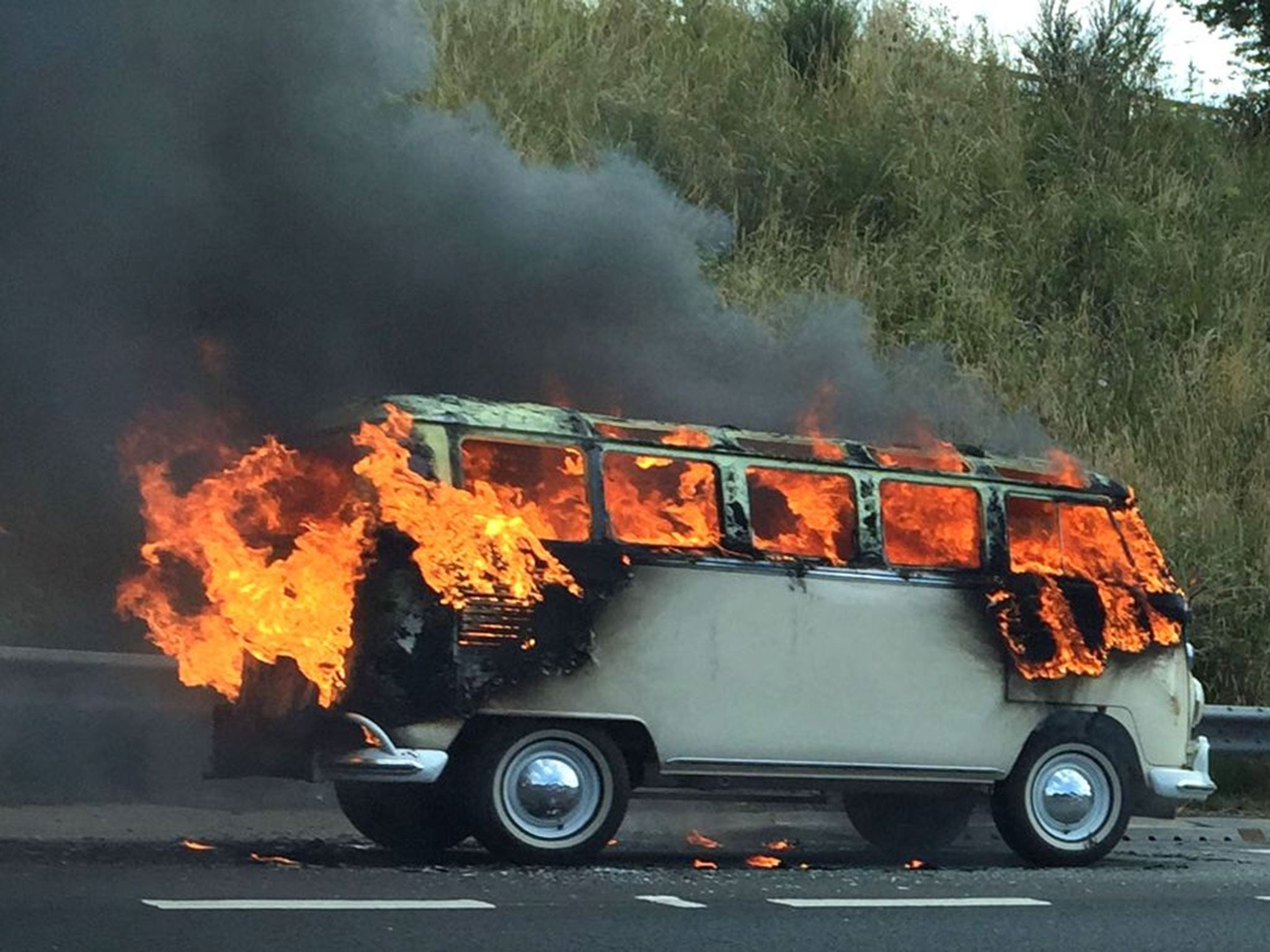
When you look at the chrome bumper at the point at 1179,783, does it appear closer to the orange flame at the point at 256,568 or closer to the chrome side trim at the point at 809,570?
the chrome side trim at the point at 809,570

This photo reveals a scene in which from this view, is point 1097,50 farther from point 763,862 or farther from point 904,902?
point 904,902

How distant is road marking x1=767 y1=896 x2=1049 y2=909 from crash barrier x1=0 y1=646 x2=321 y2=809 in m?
3.32

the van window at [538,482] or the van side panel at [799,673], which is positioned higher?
the van window at [538,482]

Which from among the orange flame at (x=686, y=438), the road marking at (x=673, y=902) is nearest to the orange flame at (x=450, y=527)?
the orange flame at (x=686, y=438)

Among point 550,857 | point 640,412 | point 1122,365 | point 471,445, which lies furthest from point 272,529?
point 1122,365

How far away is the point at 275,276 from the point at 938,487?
3.88m

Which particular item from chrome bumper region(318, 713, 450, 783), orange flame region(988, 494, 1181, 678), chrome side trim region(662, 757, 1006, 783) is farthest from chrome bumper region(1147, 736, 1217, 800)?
chrome bumper region(318, 713, 450, 783)

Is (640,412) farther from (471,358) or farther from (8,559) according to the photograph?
(8,559)

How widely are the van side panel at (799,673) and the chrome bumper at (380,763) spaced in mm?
415

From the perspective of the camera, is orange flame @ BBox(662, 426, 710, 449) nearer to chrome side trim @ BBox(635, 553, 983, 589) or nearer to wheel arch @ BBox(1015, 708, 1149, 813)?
chrome side trim @ BBox(635, 553, 983, 589)

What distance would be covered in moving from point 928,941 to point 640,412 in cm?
469

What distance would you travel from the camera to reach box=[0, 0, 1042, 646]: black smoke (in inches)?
444

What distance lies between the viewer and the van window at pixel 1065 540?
1049cm

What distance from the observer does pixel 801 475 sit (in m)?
10.0
